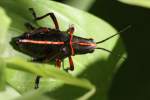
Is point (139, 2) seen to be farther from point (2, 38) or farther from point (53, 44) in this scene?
point (53, 44)

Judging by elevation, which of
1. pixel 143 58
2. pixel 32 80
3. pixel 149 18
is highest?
pixel 149 18

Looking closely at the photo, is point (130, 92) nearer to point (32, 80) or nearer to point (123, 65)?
point (123, 65)

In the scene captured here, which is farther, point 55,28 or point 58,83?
point 55,28

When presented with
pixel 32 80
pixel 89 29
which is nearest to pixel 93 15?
pixel 89 29

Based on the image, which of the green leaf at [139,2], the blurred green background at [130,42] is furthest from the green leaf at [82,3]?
the green leaf at [139,2]

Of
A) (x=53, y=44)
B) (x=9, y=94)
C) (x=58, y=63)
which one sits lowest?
(x=9, y=94)

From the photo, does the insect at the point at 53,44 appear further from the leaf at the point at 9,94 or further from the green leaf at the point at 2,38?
the green leaf at the point at 2,38

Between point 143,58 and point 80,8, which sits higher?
point 80,8

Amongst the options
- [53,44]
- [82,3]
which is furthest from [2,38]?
[53,44]
